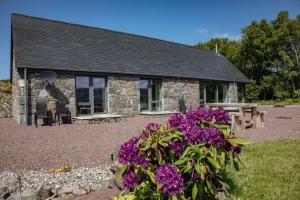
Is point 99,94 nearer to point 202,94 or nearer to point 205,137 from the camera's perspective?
point 202,94

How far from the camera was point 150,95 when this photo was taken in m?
17.2

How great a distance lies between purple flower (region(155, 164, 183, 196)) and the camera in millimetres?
2215

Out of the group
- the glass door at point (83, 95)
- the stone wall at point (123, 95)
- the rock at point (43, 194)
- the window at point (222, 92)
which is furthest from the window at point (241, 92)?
the rock at point (43, 194)

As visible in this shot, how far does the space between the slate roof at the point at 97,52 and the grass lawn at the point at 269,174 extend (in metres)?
10.5

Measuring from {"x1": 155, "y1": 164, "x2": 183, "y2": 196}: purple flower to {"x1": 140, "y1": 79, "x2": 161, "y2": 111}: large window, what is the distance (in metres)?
14.5

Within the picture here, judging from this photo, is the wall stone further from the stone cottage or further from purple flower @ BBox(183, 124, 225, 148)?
purple flower @ BBox(183, 124, 225, 148)

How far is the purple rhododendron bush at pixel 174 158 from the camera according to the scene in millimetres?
2324

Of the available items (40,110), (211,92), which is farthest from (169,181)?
(211,92)

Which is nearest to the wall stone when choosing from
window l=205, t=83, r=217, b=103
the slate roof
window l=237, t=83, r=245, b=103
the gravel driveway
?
the slate roof

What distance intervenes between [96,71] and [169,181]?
41.3 feet

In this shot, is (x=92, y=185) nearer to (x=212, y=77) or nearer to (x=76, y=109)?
(x=76, y=109)

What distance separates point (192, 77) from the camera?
18922 millimetres

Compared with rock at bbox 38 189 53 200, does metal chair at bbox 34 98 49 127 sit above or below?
above

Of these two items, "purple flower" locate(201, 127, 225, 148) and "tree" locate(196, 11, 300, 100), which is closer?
"purple flower" locate(201, 127, 225, 148)
